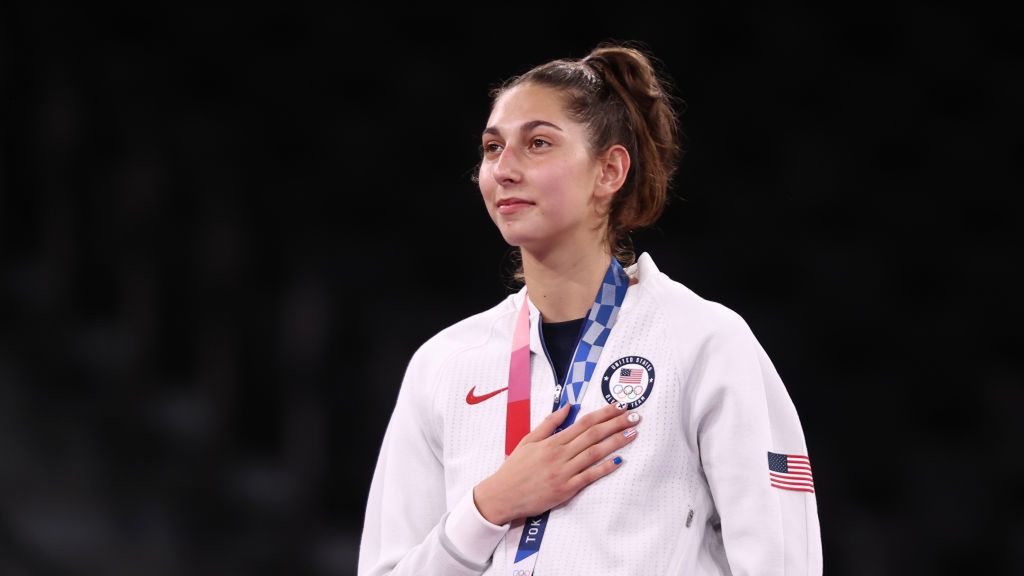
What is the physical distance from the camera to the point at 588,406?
1653mm

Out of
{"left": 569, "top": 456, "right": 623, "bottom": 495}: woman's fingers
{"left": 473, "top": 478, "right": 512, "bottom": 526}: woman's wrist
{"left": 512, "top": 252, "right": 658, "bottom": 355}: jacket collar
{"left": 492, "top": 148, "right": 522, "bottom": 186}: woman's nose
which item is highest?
{"left": 492, "top": 148, "right": 522, "bottom": 186}: woman's nose

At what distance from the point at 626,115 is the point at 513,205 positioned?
269 millimetres

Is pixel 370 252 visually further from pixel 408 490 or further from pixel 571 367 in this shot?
pixel 571 367

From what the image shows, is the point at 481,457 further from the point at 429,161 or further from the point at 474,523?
the point at 429,161

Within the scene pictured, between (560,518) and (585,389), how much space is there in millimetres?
199

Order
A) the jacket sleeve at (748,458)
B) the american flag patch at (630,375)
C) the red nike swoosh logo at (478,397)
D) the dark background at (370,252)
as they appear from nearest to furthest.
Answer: the jacket sleeve at (748,458)
the american flag patch at (630,375)
the red nike swoosh logo at (478,397)
the dark background at (370,252)

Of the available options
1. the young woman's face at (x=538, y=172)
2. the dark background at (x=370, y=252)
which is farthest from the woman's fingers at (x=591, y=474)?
the dark background at (x=370, y=252)

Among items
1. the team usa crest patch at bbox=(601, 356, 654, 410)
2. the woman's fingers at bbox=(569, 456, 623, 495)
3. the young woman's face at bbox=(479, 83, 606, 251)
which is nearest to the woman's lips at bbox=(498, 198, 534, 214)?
the young woman's face at bbox=(479, 83, 606, 251)

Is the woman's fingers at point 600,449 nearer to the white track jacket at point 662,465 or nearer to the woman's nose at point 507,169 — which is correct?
the white track jacket at point 662,465

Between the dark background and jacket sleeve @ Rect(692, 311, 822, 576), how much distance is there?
1.46m

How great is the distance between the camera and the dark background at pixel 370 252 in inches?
118

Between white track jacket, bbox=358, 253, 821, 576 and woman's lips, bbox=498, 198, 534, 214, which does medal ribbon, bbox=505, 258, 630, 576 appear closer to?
white track jacket, bbox=358, 253, 821, 576

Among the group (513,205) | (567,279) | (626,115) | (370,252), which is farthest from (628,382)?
(370,252)

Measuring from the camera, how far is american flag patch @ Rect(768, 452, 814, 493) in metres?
1.59
